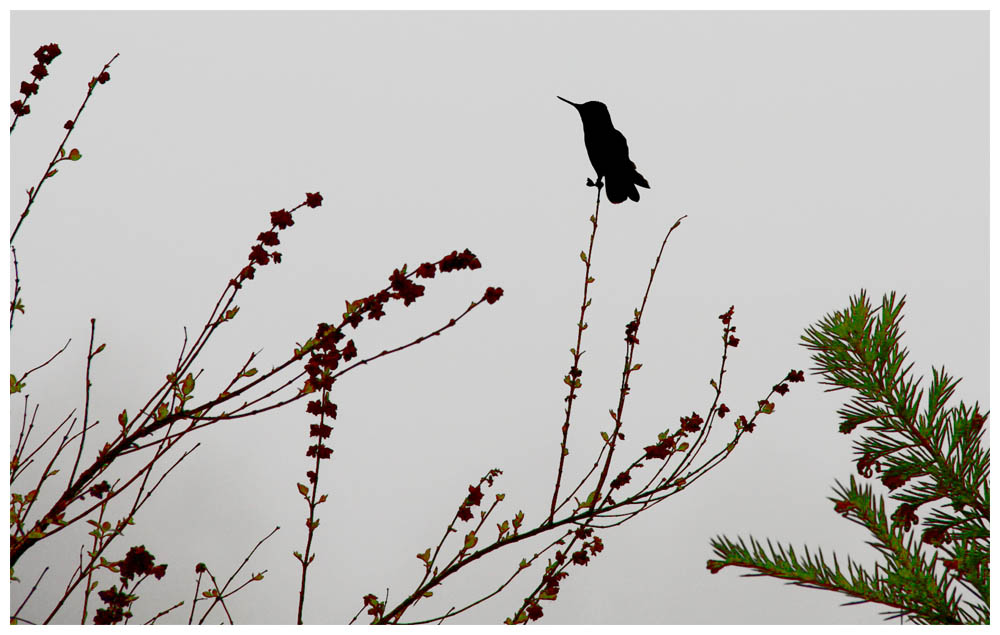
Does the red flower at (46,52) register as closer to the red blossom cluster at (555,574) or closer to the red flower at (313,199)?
the red flower at (313,199)

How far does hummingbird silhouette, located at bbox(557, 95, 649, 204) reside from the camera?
6.31ft

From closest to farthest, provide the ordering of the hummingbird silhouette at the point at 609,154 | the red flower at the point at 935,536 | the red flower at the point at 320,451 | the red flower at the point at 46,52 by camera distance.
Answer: the red flower at the point at 935,536
the red flower at the point at 46,52
the red flower at the point at 320,451
the hummingbird silhouette at the point at 609,154

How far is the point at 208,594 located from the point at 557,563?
846mm

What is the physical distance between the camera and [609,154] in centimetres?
192

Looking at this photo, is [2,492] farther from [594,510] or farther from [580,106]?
[580,106]

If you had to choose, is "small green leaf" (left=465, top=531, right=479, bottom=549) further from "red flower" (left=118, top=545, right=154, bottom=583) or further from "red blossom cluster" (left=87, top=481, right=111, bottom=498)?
"red blossom cluster" (left=87, top=481, right=111, bottom=498)

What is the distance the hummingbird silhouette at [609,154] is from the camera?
75.8 inches

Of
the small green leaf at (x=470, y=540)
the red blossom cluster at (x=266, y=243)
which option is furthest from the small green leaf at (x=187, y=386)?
the small green leaf at (x=470, y=540)

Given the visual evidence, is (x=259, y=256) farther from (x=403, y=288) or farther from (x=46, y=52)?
(x=46, y=52)

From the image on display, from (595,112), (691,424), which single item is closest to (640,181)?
(595,112)

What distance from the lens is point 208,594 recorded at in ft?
4.92

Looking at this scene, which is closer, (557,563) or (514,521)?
(514,521)

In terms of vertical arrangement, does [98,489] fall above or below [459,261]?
below
